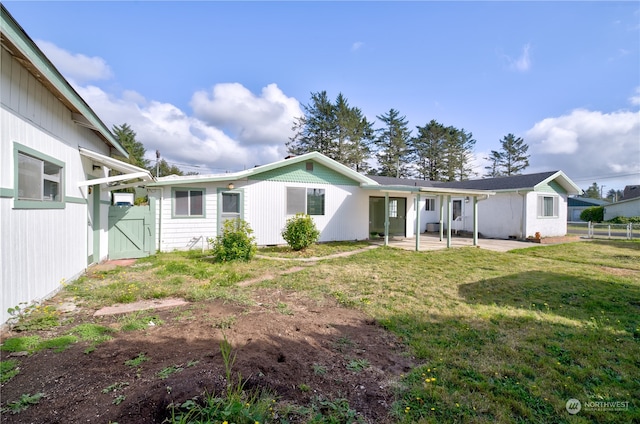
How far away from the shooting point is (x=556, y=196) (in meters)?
16.4

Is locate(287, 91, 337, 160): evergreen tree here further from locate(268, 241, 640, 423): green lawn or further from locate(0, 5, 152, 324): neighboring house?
locate(0, 5, 152, 324): neighboring house

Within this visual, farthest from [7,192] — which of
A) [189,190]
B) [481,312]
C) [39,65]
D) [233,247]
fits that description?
[481,312]

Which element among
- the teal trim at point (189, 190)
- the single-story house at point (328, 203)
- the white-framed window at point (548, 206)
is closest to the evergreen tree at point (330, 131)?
the single-story house at point (328, 203)

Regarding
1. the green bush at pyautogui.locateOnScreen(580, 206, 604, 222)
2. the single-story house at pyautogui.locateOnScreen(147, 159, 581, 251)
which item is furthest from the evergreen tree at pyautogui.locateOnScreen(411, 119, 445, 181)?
the single-story house at pyautogui.locateOnScreen(147, 159, 581, 251)

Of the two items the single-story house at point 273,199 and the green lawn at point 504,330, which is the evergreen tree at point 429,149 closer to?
the single-story house at point 273,199

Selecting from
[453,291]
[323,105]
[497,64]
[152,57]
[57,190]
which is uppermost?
[323,105]

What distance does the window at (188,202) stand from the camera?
10004mm

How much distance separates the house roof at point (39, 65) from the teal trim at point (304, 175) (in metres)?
5.88

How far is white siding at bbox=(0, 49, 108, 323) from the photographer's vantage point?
3.46m

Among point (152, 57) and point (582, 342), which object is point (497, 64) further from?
point (152, 57)

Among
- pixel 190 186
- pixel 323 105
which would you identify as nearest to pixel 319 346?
pixel 190 186

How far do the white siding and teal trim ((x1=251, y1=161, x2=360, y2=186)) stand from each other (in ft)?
19.6

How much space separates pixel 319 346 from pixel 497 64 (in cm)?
1261

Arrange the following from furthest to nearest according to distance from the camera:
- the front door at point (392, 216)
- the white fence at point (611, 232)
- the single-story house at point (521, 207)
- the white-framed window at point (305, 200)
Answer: the white fence at point (611, 232) → the single-story house at point (521, 207) → the front door at point (392, 216) → the white-framed window at point (305, 200)
